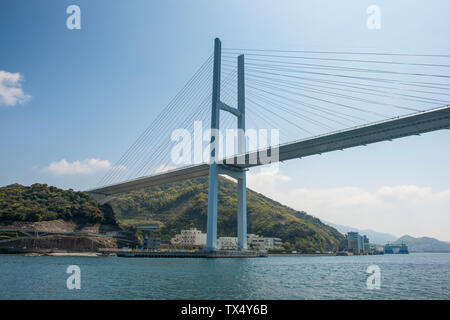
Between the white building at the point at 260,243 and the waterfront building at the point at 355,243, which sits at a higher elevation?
the white building at the point at 260,243

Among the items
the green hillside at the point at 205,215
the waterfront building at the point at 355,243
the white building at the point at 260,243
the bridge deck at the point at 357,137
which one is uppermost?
the bridge deck at the point at 357,137

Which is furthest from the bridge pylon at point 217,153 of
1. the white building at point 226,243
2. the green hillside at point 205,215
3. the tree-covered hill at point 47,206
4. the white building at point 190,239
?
the green hillside at point 205,215

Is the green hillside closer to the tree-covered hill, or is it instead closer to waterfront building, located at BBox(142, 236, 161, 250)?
waterfront building, located at BBox(142, 236, 161, 250)

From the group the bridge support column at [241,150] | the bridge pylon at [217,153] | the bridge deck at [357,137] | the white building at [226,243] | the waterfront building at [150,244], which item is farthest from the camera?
the white building at [226,243]

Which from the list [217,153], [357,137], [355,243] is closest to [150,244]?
[217,153]

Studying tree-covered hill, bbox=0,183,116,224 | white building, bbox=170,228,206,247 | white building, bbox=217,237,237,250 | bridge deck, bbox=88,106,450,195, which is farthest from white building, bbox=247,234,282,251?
bridge deck, bbox=88,106,450,195

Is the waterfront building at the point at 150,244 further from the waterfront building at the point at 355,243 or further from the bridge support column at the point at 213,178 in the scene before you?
the waterfront building at the point at 355,243
